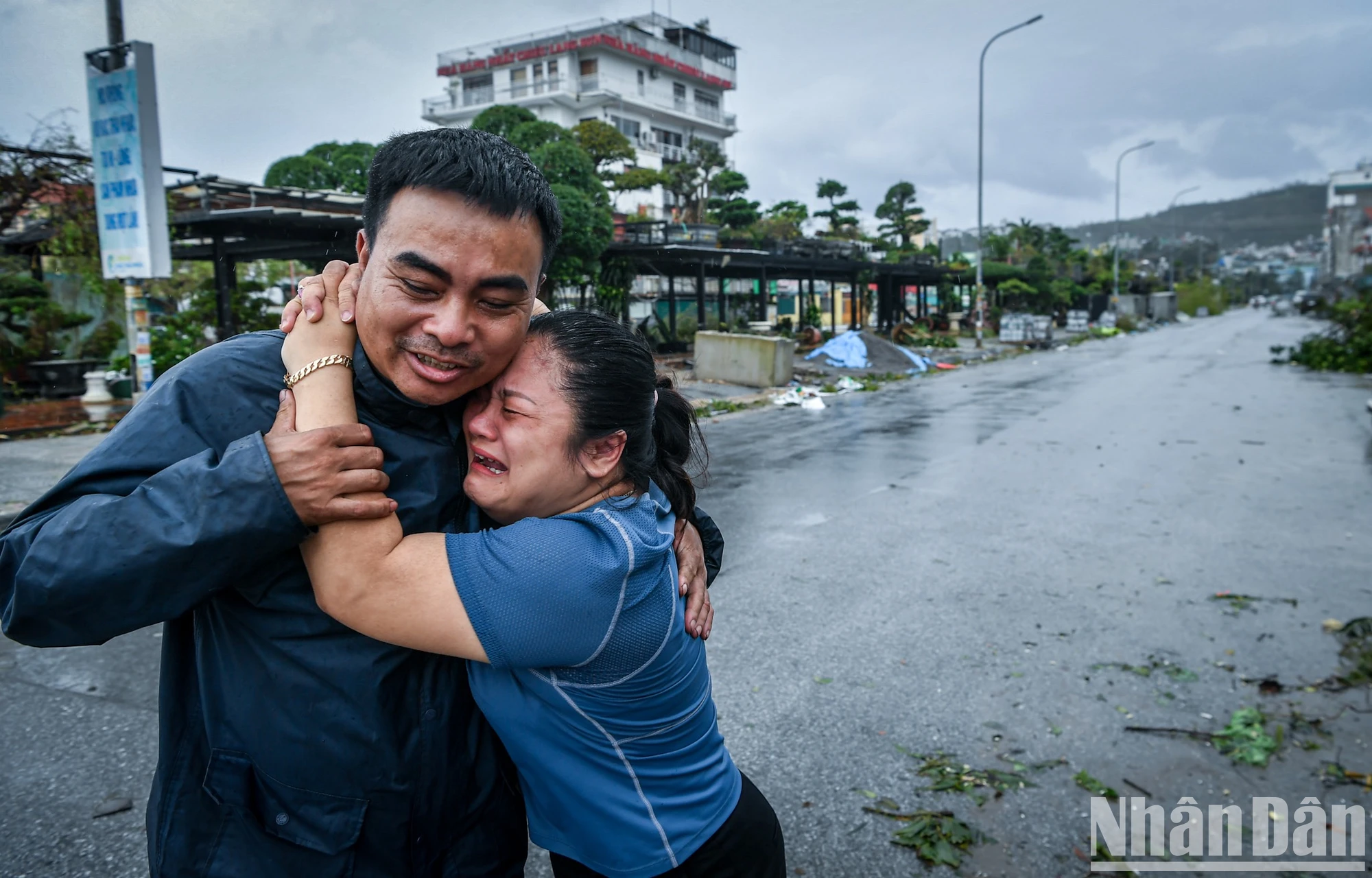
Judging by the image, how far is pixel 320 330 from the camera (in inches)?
56.6

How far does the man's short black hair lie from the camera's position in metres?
1.37

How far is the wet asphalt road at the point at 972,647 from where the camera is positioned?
10.7ft

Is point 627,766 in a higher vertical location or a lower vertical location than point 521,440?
lower

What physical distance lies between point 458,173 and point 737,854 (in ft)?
4.29

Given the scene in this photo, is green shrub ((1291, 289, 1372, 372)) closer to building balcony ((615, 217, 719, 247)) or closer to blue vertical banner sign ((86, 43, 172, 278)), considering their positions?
building balcony ((615, 217, 719, 247))

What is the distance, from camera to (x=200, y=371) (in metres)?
1.38

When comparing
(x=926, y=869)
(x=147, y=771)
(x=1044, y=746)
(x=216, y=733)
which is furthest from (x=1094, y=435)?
(x=216, y=733)

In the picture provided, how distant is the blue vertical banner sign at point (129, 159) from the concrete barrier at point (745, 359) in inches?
426

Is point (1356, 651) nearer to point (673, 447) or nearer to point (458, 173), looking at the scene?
point (673, 447)

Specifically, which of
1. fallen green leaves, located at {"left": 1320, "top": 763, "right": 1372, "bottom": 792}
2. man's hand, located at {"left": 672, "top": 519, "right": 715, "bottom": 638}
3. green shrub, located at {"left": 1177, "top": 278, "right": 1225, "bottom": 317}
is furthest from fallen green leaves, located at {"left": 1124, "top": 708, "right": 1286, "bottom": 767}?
green shrub, located at {"left": 1177, "top": 278, "right": 1225, "bottom": 317}

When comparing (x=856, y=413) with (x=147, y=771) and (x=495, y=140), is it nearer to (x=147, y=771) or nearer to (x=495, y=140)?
(x=147, y=771)

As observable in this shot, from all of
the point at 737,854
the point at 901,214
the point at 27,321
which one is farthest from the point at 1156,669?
the point at 901,214

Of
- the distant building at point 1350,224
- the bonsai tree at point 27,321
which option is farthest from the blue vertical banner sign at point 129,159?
the distant building at point 1350,224

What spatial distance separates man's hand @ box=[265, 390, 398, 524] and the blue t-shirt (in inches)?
6.2
